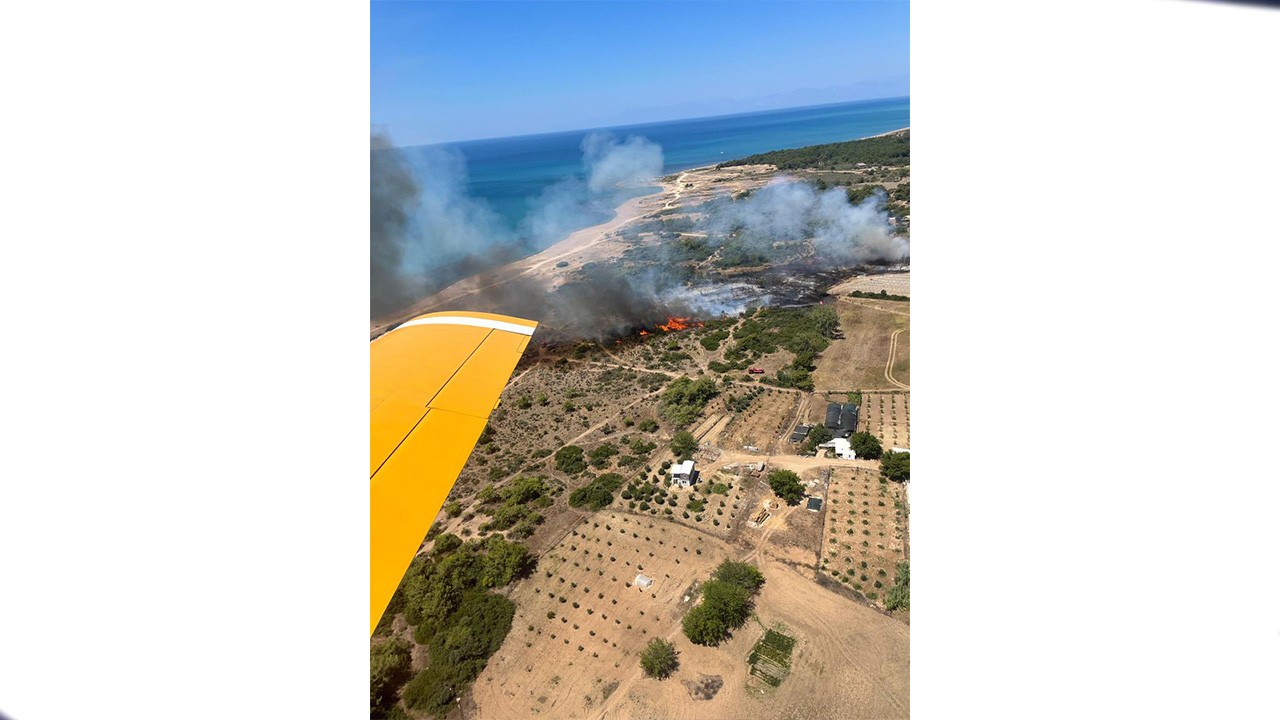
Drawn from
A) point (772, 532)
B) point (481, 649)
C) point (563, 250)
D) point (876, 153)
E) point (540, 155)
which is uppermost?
point (540, 155)

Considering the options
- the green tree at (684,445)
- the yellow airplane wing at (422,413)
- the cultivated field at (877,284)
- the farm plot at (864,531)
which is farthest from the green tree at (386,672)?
the cultivated field at (877,284)

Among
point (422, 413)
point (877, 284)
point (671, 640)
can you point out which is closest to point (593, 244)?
point (877, 284)

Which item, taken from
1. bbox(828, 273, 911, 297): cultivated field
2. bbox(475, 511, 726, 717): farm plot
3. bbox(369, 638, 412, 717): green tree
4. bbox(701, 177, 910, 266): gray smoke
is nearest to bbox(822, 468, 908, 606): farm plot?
bbox(475, 511, 726, 717): farm plot

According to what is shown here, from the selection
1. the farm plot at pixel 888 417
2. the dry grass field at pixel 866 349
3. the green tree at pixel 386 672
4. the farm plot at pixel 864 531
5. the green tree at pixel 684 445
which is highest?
the dry grass field at pixel 866 349

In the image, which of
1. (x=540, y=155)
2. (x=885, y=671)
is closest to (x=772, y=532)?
(x=885, y=671)

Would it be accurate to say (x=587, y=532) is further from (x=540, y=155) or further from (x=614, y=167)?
(x=540, y=155)

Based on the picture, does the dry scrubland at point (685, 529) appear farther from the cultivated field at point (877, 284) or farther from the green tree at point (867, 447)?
the cultivated field at point (877, 284)

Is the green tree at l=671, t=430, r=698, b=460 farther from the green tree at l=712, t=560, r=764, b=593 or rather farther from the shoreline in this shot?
the shoreline
